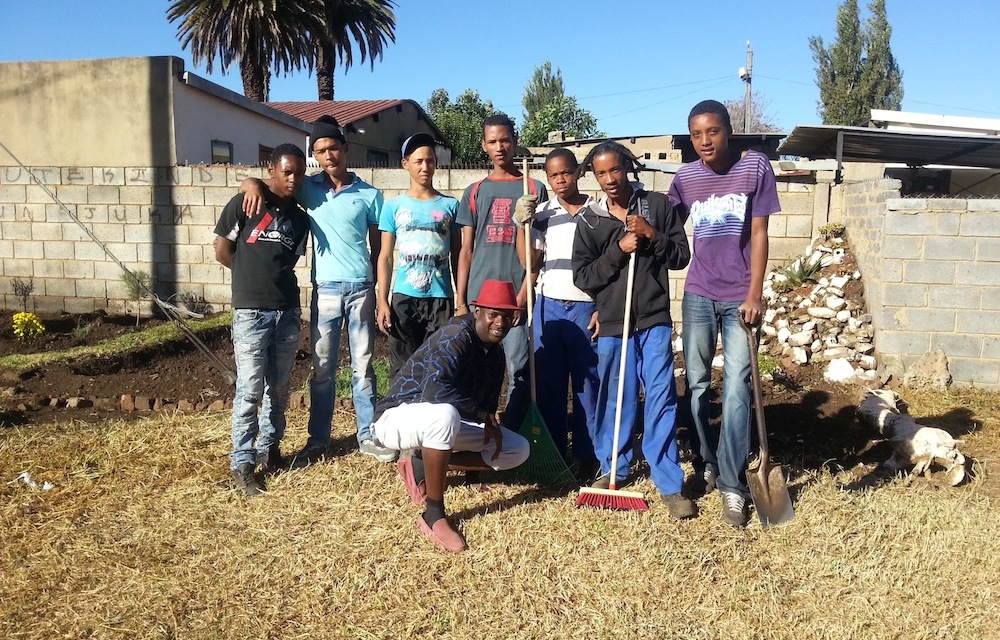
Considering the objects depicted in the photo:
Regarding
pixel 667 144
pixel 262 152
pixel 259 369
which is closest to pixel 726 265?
pixel 259 369

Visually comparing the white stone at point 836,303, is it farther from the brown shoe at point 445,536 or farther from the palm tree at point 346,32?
the palm tree at point 346,32

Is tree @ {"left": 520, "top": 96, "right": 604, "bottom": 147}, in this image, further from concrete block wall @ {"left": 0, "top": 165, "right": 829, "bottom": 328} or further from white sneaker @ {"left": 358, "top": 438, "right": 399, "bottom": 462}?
white sneaker @ {"left": 358, "top": 438, "right": 399, "bottom": 462}

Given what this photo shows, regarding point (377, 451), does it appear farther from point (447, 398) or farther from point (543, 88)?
point (543, 88)

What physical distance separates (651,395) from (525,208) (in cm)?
113

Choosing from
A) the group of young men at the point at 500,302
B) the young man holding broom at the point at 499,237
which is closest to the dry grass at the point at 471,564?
the group of young men at the point at 500,302

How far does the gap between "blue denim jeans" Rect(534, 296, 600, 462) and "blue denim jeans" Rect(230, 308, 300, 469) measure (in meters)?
1.35

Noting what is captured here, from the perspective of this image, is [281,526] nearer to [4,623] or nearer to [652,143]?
[4,623]

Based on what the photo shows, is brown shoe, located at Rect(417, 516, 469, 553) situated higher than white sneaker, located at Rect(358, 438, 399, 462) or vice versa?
white sneaker, located at Rect(358, 438, 399, 462)

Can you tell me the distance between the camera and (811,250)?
25.4 feet

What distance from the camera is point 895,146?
10258mm

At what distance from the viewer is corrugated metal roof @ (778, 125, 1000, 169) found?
9.20 m

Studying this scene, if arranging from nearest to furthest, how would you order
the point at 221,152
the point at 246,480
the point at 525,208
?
the point at 525,208 < the point at 246,480 < the point at 221,152

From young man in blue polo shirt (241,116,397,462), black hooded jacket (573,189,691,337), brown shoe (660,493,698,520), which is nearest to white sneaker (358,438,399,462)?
young man in blue polo shirt (241,116,397,462)

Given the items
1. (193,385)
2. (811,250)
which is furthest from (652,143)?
(193,385)
